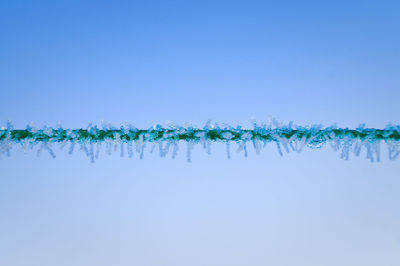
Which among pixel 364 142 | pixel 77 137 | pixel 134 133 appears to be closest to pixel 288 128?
pixel 364 142

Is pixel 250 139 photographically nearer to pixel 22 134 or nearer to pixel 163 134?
pixel 163 134

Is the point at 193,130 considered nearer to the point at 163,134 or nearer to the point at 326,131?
the point at 163,134

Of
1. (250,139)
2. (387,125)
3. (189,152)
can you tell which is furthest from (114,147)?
(387,125)

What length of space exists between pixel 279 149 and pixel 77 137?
1.59 ft

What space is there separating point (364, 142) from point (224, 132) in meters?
0.34

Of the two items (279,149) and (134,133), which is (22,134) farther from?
(279,149)

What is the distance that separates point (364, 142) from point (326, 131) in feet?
0.34

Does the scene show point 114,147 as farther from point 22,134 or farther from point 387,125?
point 387,125

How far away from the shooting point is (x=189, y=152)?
0.85m

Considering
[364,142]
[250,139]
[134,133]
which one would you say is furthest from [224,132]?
[364,142]

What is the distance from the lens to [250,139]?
85 cm

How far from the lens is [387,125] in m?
0.85

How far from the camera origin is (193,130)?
0.83 m

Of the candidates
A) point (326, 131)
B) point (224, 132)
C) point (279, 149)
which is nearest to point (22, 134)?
point (224, 132)
